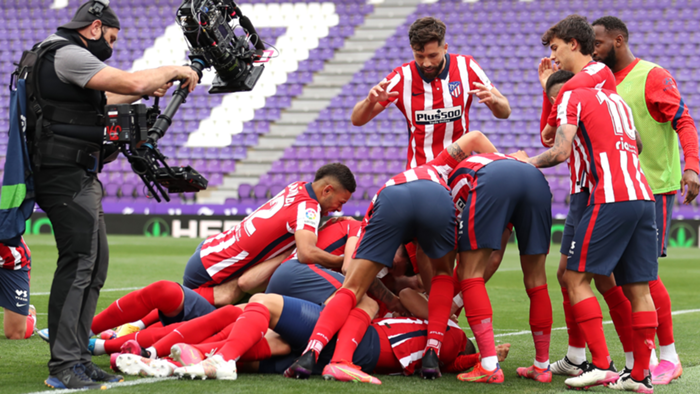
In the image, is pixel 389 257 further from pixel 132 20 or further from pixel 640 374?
pixel 132 20

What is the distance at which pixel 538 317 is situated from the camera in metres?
4.03

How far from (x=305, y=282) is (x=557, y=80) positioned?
75.9 inches

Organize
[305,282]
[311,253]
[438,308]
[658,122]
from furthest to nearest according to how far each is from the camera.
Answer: [658,122], [311,253], [305,282], [438,308]

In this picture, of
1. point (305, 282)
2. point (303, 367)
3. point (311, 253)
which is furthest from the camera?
point (311, 253)

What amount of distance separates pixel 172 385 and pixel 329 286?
1.20m

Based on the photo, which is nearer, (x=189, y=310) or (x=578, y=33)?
(x=578, y=33)

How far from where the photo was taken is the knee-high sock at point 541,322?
12.9ft

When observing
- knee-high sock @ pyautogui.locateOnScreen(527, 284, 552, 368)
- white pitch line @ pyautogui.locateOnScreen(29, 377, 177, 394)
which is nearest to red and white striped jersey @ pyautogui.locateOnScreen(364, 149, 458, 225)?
knee-high sock @ pyautogui.locateOnScreen(527, 284, 552, 368)

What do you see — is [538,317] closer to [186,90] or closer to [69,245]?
[186,90]

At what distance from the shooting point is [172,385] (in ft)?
11.2

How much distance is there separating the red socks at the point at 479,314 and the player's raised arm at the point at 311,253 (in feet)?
2.92

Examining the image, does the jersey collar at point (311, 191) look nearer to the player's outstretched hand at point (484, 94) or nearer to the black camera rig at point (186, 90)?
the black camera rig at point (186, 90)

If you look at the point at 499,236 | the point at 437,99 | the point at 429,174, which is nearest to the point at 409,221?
the point at 429,174

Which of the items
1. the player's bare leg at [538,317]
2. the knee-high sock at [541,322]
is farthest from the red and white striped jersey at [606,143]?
the knee-high sock at [541,322]
